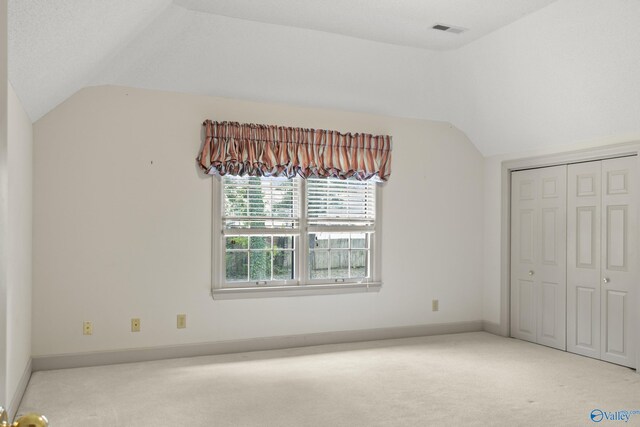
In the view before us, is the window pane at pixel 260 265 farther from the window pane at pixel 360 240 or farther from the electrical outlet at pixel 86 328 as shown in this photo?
the electrical outlet at pixel 86 328

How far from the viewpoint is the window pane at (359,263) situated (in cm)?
553

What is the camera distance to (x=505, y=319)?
5.81 meters

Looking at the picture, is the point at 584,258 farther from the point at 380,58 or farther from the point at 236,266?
the point at 236,266

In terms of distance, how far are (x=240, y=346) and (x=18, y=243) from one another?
7.31ft

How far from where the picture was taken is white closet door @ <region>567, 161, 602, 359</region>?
15.8ft

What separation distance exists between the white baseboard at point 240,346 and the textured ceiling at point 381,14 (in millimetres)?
2984

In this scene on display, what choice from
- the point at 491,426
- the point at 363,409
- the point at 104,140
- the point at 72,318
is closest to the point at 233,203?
the point at 104,140

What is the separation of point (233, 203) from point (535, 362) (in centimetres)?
323

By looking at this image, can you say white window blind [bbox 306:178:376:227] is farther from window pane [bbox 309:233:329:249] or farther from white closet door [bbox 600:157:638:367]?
white closet door [bbox 600:157:638:367]

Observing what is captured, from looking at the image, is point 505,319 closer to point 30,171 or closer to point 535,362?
point 535,362

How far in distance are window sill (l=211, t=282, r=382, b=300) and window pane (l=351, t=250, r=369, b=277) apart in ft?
0.44

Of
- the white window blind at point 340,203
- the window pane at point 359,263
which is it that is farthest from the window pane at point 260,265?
the window pane at point 359,263

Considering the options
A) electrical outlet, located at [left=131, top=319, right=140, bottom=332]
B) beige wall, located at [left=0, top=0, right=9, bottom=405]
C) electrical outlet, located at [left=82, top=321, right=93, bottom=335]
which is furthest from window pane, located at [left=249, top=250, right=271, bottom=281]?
beige wall, located at [left=0, top=0, right=9, bottom=405]

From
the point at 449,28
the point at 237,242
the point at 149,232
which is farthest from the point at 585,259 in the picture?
the point at 149,232
